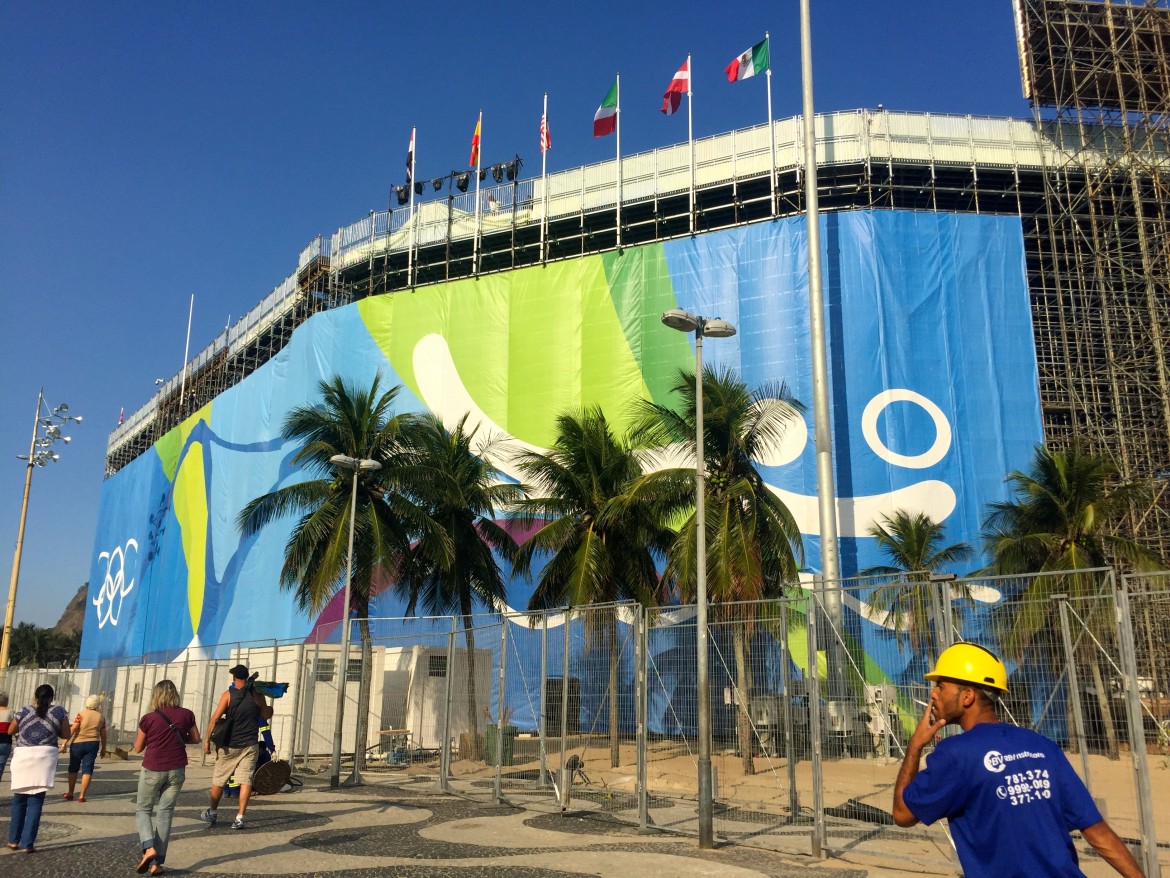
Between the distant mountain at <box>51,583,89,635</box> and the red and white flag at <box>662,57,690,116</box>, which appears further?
the distant mountain at <box>51,583,89,635</box>

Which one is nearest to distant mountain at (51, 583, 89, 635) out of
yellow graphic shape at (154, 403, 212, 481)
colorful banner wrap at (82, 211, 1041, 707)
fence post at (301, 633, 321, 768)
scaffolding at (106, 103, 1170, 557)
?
yellow graphic shape at (154, 403, 212, 481)

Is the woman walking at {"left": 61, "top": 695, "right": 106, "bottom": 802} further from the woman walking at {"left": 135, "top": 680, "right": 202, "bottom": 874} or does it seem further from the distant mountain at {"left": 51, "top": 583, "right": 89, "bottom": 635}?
the distant mountain at {"left": 51, "top": 583, "right": 89, "bottom": 635}

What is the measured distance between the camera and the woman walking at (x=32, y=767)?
9.65 m

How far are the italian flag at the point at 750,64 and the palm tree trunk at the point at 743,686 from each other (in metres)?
24.2

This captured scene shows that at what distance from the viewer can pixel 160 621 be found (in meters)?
50.9

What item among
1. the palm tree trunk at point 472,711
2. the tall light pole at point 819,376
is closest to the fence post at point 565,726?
the palm tree trunk at point 472,711

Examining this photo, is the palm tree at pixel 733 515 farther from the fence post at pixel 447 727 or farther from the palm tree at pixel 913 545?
the palm tree at pixel 913 545

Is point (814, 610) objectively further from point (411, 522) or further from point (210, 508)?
point (210, 508)

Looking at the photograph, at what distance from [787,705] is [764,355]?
21526mm

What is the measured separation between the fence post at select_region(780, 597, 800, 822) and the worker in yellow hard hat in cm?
775

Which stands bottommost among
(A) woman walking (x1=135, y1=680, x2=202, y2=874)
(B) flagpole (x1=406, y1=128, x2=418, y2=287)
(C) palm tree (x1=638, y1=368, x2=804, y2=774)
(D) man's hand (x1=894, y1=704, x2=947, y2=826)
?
(A) woman walking (x1=135, y1=680, x2=202, y2=874)

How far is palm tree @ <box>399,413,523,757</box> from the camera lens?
25078 millimetres

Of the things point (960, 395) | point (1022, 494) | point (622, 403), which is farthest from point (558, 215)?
point (1022, 494)

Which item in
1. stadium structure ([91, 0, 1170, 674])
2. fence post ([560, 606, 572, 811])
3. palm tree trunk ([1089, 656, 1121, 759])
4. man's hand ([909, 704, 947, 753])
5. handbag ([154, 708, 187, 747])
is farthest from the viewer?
stadium structure ([91, 0, 1170, 674])
